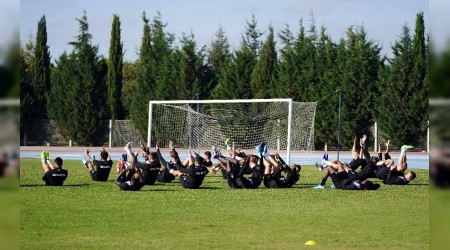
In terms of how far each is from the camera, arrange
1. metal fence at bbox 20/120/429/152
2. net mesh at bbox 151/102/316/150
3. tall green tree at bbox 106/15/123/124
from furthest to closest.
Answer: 1. tall green tree at bbox 106/15/123/124
2. metal fence at bbox 20/120/429/152
3. net mesh at bbox 151/102/316/150

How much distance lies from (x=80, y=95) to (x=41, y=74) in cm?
329

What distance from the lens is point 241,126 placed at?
126ft

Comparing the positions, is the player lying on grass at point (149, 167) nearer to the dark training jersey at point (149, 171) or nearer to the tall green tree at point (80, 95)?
the dark training jersey at point (149, 171)

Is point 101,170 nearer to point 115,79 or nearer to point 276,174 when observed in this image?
point 276,174

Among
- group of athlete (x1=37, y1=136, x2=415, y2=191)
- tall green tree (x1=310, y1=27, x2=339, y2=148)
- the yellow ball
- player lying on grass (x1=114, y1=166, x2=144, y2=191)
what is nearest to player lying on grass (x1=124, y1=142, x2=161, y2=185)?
group of athlete (x1=37, y1=136, x2=415, y2=191)

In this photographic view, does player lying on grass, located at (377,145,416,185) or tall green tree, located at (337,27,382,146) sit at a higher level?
tall green tree, located at (337,27,382,146)

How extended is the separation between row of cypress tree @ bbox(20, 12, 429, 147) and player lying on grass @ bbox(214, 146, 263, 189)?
2113 centimetres

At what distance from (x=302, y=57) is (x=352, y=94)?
409 cm

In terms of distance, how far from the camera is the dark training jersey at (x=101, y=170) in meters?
23.3

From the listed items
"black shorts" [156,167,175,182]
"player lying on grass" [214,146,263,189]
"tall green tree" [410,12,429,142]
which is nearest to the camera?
"player lying on grass" [214,146,263,189]

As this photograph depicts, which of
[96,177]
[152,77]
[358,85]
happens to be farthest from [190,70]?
[96,177]

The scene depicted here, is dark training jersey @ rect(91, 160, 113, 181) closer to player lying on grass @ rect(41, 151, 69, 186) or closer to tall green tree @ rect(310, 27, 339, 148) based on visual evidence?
player lying on grass @ rect(41, 151, 69, 186)

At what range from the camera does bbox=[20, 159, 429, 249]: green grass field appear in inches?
388

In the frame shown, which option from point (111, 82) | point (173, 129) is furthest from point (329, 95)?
point (111, 82)
